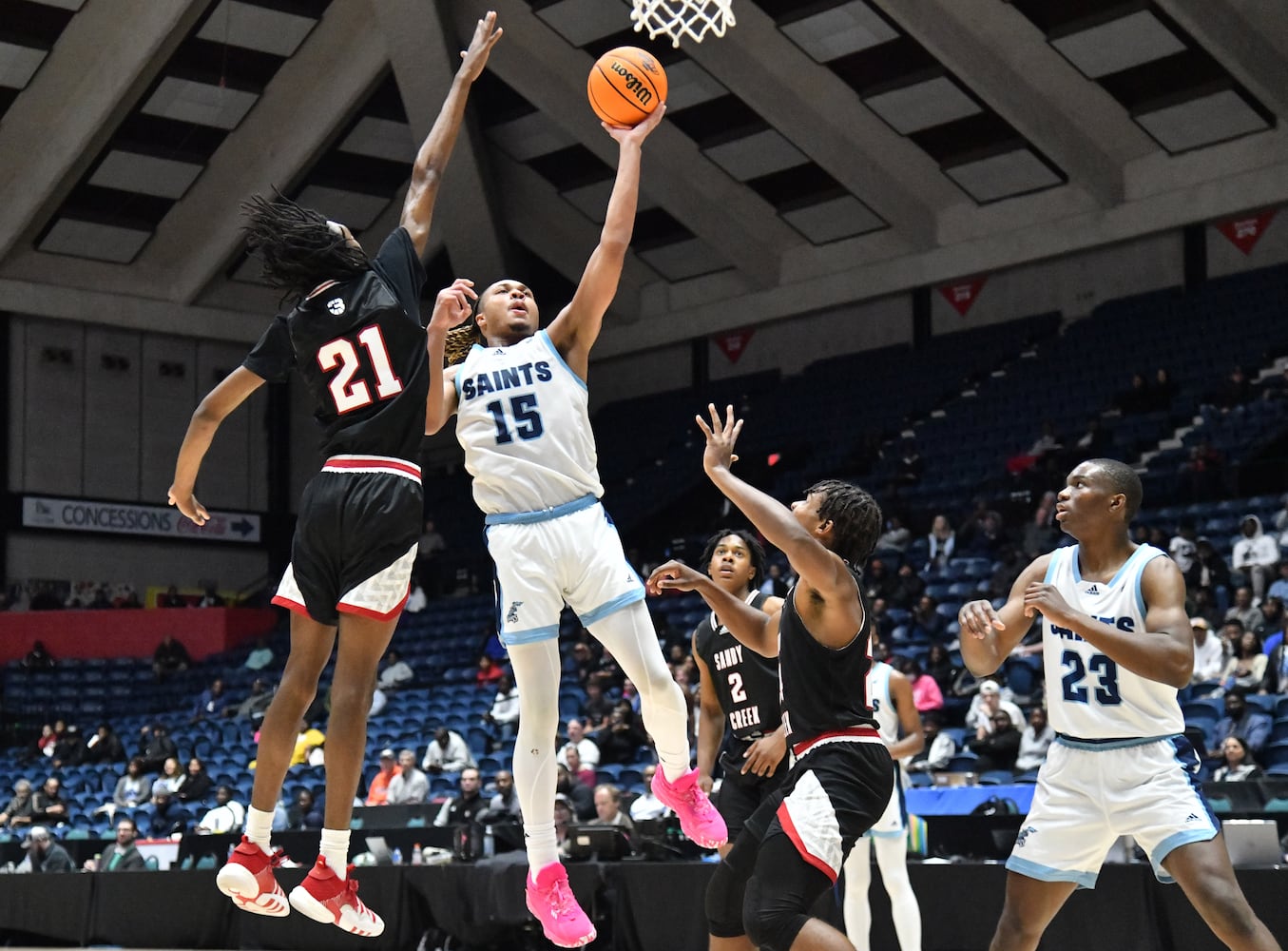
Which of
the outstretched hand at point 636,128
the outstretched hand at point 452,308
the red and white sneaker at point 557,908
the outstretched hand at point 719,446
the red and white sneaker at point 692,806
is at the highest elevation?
the outstretched hand at point 636,128

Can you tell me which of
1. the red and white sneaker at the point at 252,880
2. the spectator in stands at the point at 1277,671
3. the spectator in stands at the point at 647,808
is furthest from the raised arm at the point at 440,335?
the spectator in stands at the point at 1277,671

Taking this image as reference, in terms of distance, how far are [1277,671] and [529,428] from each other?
347 inches

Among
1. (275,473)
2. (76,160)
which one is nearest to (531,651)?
(76,160)

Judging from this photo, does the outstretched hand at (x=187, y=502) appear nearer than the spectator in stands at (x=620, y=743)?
Yes

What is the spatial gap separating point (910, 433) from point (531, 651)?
1821cm

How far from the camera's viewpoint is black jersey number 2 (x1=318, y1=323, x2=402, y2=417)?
16.8 ft

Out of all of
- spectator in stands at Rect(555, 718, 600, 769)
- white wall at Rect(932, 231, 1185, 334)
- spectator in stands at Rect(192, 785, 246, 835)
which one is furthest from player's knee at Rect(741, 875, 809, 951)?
white wall at Rect(932, 231, 1185, 334)

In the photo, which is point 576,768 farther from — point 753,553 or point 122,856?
point 753,553

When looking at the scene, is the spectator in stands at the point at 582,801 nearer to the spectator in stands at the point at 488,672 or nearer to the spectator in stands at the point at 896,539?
the spectator in stands at the point at 488,672

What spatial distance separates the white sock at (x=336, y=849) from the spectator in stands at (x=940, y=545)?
13331mm

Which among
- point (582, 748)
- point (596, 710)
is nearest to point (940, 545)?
point (596, 710)

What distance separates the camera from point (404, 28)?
73.4 ft

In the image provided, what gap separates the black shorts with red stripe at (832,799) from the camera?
502 cm

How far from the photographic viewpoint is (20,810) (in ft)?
60.9
